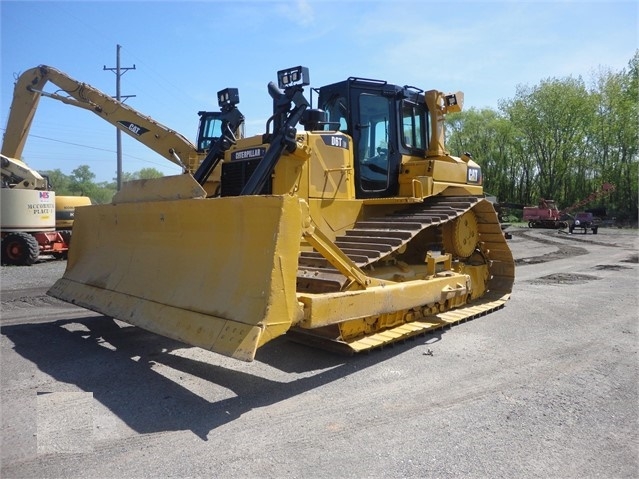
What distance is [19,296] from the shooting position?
8.49 meters

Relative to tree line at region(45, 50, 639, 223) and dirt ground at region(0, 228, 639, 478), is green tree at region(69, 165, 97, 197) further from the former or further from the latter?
dirt ground at region(0, 228, 639, 478)

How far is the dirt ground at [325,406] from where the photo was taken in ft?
9.85

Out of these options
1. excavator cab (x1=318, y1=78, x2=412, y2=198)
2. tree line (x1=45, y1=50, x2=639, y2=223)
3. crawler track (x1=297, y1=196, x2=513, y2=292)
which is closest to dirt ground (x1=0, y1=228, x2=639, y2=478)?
crawler track (x1=297, y1=196, x2=513, y2=292)

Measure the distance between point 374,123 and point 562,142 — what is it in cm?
4868

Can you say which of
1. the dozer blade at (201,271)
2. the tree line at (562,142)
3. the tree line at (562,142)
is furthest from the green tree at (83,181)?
the dozer blade at (201,271)

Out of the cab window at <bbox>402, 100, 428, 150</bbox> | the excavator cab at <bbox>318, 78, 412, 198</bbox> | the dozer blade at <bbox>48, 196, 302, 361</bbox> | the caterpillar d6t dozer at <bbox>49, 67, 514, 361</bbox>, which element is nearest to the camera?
the dozer blade at <bbox>48, 196, 302, 361</bbox>

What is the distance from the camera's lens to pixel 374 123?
6.58m

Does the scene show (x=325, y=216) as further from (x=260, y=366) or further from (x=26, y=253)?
(x=26, y=253)

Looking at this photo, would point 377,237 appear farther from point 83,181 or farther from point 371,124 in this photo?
point 83,181

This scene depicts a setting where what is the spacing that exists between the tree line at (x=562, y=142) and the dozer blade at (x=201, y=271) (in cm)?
4120

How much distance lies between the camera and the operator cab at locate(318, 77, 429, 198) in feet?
21.0

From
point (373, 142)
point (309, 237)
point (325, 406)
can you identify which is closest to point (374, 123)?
point (373, 142)

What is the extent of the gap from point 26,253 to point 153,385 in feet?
33.5

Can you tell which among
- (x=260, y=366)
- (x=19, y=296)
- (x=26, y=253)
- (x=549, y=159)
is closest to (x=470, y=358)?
(x=260, y=366)
